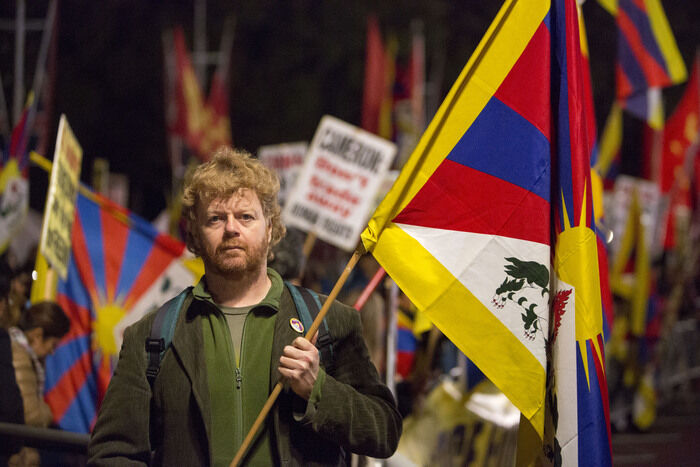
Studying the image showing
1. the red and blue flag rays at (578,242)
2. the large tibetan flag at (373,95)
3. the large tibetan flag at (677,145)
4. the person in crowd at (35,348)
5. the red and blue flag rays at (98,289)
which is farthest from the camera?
the large tibetan flag at (373,95)

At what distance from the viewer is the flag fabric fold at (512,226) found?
3584 mm

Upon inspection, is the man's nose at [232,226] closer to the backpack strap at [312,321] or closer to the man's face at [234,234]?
the man's face at [234,234]

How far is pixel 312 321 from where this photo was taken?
3.21m

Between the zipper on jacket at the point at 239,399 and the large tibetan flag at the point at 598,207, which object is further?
the large tibetan flag at the point at 598,207

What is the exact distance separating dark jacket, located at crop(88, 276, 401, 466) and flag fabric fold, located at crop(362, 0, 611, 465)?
0.57 m

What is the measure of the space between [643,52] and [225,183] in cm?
576

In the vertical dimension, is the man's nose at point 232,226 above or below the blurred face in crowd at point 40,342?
above

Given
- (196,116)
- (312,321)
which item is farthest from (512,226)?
(196,116)

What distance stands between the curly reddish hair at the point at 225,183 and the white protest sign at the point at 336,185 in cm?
531

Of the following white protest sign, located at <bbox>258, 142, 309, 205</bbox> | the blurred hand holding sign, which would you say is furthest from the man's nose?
white protest sign, located at <bbox>258, 142, 309, 205</bbox>

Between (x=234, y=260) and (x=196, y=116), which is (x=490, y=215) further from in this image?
(x=196, y=116)

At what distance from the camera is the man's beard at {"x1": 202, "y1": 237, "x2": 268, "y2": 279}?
3.14 m

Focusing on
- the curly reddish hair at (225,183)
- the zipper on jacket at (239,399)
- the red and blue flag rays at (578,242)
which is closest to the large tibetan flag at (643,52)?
the red and blue flag rays at (578,242)

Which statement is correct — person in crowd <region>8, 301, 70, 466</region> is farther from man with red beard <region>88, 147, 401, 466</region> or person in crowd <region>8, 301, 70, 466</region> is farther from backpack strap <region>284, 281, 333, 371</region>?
backpack strap <region>284, 281, 333, 371</region>
